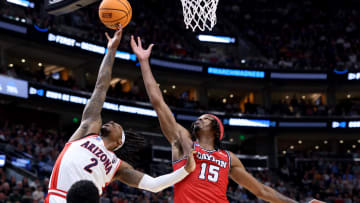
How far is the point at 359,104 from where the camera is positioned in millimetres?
29250

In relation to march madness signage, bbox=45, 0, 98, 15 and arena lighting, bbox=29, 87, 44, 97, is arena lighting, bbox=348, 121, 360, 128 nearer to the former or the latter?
arena lighting, bbox=29, 87, 44, 97

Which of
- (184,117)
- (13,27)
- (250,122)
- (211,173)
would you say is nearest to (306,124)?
(250,122)

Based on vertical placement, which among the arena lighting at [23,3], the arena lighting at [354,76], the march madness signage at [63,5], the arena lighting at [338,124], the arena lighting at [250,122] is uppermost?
the arena lighting at [23,3]

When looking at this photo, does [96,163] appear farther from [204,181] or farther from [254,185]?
[254,185]

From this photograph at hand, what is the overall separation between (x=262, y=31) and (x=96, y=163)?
28.2 m

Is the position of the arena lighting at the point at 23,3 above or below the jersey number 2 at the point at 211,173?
above

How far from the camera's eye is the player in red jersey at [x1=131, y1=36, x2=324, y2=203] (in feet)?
15.5

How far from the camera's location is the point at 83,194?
2.71 meters

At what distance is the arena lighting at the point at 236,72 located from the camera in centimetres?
2678

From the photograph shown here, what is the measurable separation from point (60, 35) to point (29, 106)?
4.06 metres

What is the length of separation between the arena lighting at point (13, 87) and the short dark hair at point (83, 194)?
675 inches

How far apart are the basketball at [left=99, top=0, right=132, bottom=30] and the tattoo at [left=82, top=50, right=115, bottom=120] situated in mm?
743

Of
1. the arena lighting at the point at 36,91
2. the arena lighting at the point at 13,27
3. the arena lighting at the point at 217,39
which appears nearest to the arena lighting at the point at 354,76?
the arena lighting at the point at 217,39

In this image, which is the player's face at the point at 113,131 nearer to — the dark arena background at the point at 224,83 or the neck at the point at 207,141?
the neck at the point at 207,141
